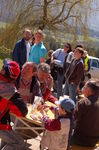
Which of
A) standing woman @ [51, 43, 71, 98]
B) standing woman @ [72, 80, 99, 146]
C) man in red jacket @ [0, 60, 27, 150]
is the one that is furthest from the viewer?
standing woman @ [51, 43, 71, 98]

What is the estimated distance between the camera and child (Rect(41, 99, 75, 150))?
12.4 ft

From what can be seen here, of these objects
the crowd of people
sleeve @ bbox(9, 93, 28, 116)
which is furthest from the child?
sleeve @ bbox(9, 93, 28, 116)

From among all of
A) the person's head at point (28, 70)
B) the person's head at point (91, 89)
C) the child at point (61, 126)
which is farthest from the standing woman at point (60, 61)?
the child at point (61, 126)

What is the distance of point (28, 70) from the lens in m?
4.71

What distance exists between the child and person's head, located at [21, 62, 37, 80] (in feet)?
3.17

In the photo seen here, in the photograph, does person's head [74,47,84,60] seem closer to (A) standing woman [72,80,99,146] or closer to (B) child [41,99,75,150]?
(A) standing woman [72,80,99,146]

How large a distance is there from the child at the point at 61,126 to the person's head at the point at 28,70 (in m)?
0.97

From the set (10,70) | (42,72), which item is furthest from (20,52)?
(10,70)

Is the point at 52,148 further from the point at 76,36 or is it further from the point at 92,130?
the point at 76,36

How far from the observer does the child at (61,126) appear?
3.79 m

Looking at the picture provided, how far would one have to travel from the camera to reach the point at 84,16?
58.5ft

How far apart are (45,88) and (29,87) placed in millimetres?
440

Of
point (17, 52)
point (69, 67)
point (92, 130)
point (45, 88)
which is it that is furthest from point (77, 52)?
point (92, 130)

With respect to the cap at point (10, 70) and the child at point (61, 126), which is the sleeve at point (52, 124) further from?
the cap at point (10, 70)
